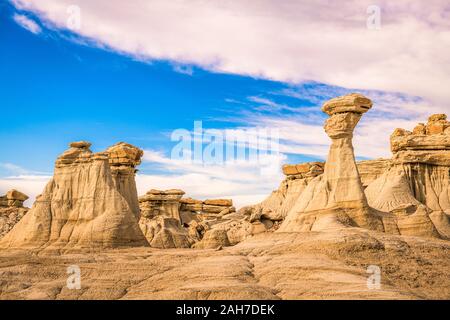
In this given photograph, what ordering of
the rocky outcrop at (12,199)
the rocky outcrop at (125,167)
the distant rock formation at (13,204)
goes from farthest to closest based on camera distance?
the rocky outcrop at (12,199)
the distant rock formation at (13,204)
the rocky outcrop at (125,167)

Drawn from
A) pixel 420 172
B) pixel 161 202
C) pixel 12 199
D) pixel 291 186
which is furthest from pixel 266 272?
pixel 12 199

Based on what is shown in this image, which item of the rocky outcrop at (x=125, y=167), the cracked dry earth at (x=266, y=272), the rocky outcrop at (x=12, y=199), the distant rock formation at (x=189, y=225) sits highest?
the rocky outcrop at (x=125, y=167)

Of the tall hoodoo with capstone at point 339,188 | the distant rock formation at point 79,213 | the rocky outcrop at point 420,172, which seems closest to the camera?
the tall hoodoo with capstone at point 339,188

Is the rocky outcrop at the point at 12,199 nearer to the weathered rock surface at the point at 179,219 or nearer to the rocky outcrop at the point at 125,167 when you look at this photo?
the weathered rock surface at the point at 179,219

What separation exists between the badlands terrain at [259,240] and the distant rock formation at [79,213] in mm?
66

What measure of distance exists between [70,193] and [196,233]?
1362cm

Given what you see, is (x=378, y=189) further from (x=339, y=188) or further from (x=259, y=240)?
(x=259, y=240)

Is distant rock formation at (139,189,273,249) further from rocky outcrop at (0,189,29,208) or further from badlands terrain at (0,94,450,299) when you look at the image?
rocky outcrop at (0,189,29,208)

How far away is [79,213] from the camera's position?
103 feet

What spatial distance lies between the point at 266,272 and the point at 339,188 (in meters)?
11.4

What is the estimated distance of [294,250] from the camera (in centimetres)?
2195

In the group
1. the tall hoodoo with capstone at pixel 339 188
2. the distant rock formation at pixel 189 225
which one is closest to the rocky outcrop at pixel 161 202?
the distant rock formation at pixel 189 225

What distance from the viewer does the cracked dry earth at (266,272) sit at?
15906 mm
